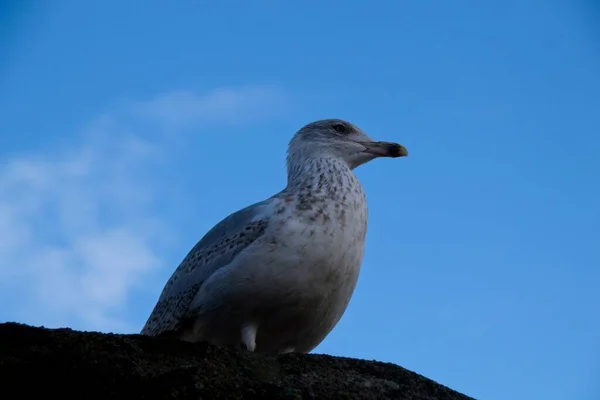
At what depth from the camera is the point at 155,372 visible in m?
2.79

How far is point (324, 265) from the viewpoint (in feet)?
17.1

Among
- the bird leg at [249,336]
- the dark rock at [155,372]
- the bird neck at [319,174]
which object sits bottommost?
the dark rock at [155,372]

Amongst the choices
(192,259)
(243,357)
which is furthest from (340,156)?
(243,357)

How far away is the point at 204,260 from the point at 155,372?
117 inches

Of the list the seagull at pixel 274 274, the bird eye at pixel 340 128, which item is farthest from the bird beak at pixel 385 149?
the seagull at pixel 274 274

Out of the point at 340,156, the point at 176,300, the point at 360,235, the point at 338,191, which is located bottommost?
the point at 176,300

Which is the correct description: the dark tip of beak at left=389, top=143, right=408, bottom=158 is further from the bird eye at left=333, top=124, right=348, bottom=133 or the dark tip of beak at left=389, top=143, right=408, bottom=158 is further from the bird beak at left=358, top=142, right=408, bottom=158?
the bird eye at left=333, top=124, right=348, bottom=133

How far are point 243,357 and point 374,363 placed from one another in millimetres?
729

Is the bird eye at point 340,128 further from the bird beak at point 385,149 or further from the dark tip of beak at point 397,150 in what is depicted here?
the dark tip of beak at point 397,150

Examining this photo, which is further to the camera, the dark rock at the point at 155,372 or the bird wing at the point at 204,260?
the bird wing at the point at 204,260

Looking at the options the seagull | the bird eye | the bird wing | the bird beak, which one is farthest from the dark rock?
the bird eye

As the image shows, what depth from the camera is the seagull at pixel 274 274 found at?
203 inches

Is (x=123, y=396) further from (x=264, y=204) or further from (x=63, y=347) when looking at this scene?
(x=264, y=204)

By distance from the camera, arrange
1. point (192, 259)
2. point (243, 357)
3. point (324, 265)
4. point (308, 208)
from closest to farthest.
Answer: point (243, 357) < point (324, 265) < point (308, 208) < point (192, 259)
